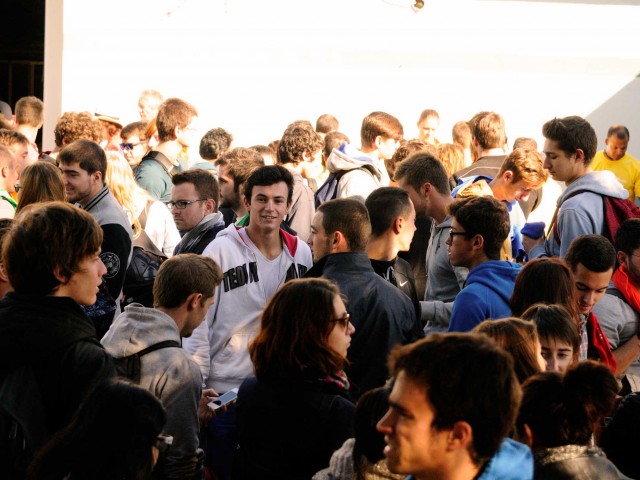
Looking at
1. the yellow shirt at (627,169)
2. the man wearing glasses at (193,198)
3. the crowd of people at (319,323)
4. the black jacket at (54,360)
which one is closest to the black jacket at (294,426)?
the crowd of people at (319,323)

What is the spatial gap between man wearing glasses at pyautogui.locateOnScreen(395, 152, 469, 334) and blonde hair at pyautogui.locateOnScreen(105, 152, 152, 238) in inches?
67.8

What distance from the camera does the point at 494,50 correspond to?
12.9m

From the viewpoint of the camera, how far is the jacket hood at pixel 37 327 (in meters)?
2.88

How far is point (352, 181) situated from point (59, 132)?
2.40 meters

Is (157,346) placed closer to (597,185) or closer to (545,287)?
(545,287)

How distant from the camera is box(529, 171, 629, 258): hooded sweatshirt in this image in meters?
5.52

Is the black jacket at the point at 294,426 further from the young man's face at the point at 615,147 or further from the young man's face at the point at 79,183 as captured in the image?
the young man's face at the point at 615,147

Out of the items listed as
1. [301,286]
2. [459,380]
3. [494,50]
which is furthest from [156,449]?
[494,50]

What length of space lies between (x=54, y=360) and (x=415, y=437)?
1214 mm

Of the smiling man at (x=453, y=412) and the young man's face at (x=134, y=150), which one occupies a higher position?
the smiling man at (x=453, y=412)

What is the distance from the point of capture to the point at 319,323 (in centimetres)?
335

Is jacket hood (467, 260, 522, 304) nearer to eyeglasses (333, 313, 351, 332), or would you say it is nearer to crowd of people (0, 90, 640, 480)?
crowd of people (0, 90, 640, 480)

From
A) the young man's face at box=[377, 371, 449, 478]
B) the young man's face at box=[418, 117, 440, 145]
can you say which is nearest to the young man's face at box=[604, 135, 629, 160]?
the young man's face at box=[418, 117, 440, 145]

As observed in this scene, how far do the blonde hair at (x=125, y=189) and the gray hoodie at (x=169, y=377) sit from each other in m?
2.55
